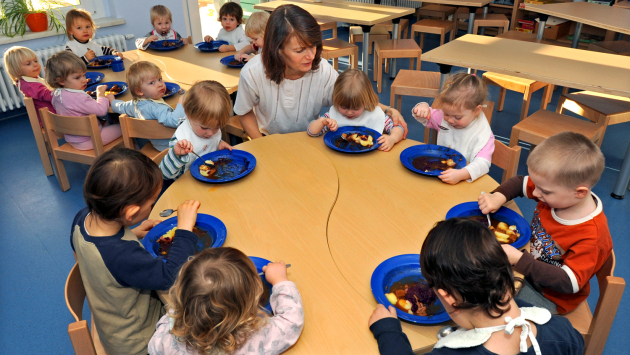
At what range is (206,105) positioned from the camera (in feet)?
6.16

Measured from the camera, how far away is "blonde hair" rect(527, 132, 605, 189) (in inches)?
50.0

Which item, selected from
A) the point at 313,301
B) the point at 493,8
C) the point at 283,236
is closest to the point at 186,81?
the point at 283,236

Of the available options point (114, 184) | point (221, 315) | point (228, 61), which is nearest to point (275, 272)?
point (221, 315)

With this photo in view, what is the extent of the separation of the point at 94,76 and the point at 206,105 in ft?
5.75

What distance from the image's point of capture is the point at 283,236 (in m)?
1.45

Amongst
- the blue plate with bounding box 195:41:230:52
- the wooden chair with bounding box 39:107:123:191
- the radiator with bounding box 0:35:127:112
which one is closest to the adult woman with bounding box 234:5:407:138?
the wooden chair with bounding box 39:107:123:191

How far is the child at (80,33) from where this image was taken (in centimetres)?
361

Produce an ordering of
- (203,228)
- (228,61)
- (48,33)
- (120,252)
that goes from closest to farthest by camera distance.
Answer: (120,252) → (203,228) → (228,61) → (48,33)

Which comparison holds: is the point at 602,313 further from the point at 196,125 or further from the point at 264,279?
the point at 196,125

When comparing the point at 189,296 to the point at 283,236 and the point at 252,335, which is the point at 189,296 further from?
the point at 283,236

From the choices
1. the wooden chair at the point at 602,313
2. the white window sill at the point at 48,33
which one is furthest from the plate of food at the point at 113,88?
the wooden chair at the point at 602,313

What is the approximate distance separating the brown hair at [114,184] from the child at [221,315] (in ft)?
1.02

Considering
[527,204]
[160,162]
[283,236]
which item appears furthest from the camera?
[527,204]

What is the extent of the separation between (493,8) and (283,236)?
6.46 meters
